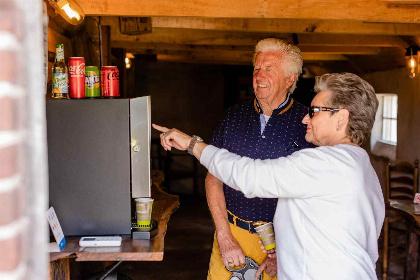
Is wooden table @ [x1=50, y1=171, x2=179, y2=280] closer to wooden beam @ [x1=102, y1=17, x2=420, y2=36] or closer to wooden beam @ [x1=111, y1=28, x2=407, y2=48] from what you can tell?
wooden beam @ [x1=102, y1=17, x2=420, y2=36]

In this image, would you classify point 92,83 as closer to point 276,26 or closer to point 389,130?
point 276,26

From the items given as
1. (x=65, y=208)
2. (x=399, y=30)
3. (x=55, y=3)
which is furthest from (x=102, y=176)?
(x=399, y=30)

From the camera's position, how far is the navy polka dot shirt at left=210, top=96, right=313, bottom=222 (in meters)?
2.43

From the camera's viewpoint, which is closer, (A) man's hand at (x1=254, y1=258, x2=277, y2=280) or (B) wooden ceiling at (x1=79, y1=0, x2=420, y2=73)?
(A) man's hand at (x1=254, y1=258, x2=277, y2=280)

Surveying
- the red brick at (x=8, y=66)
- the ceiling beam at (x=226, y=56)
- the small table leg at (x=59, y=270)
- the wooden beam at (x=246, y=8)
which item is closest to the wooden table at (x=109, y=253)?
the small table leg at (x=59, y=270)

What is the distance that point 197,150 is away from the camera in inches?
73.6

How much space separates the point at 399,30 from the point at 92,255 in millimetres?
4654

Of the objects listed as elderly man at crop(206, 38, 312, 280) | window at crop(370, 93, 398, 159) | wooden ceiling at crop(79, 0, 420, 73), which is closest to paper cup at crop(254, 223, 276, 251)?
elderly man at crop(206, 38, 312, 280)

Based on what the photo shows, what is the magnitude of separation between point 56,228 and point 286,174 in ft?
3.52

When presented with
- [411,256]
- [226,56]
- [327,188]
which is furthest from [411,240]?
[226,56]

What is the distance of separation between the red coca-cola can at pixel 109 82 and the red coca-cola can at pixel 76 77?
0.10 meters

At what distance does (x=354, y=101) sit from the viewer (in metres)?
1.71

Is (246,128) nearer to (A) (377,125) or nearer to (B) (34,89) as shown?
(B) (34,89)

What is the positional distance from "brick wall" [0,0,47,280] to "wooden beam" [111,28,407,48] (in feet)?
17.6
